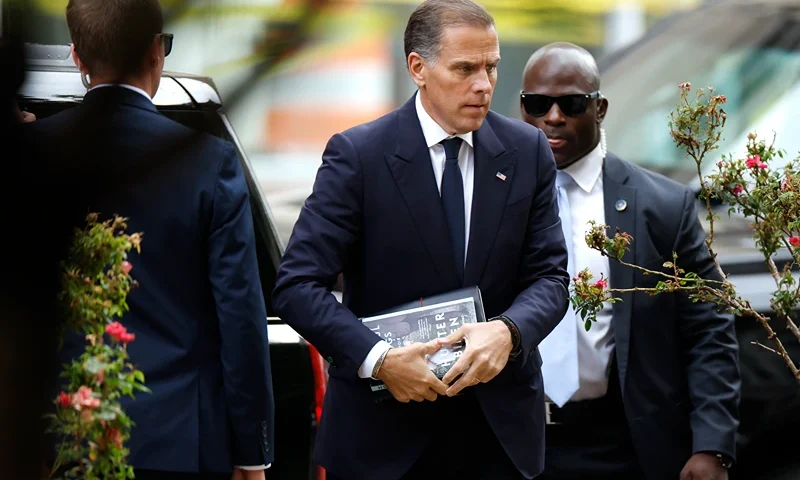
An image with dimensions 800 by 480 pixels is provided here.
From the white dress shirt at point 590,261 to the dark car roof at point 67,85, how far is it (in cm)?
125

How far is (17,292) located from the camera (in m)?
0.73

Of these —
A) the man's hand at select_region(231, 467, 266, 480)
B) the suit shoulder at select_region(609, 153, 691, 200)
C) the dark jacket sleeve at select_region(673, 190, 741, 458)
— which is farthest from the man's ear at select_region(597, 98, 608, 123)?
the man's hand at select_region(231, 467, 266, 480)

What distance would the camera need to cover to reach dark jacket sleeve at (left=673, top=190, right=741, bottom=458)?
3.56m

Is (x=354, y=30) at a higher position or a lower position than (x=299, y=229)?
higher

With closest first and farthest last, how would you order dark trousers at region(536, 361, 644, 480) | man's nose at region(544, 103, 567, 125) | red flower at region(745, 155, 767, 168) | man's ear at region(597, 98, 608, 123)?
red flower at region(745, 155, 767, 168)
dark trousers at region(536, 361, 644, 480)
man's nose at region(544, 103, 567, 125)
man's ear at region(597, 98, 608, 123)

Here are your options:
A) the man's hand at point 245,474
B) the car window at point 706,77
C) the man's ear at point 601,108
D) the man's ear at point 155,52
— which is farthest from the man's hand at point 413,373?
the car window at point 706,77

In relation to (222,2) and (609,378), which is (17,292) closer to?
(222,2)

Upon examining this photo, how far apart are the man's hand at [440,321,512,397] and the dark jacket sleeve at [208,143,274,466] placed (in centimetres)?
53

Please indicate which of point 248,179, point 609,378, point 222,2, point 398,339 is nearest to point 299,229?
point 398,339

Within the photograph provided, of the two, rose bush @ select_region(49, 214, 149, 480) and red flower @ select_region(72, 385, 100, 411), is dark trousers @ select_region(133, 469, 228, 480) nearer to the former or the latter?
rose bush @ select_region(49, 214, 149, 480)

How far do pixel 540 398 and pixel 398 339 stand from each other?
1.43ft

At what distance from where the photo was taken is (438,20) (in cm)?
284

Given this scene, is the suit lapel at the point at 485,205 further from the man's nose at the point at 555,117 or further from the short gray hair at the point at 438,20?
the man's nose at the point at 555,117

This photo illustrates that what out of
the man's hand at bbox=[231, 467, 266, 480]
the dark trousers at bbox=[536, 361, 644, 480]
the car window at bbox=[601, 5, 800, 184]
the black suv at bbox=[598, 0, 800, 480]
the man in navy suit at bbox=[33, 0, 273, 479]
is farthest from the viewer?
the car window at bbox=[601, 5, 800, 184]
